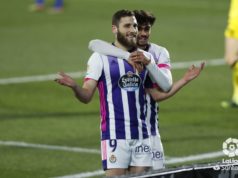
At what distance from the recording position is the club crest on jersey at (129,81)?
10.1m

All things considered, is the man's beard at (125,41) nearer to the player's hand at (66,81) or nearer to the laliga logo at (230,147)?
the player's hand at (66,81)

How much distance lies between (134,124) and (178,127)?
19.5ft

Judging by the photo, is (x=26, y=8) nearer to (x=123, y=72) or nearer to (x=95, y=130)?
(x=95, y=130)

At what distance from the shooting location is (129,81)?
10.1 m

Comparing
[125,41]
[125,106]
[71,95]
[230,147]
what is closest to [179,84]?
[125,106]

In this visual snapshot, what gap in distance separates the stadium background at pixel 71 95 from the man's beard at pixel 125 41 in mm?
3031

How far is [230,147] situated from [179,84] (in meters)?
3.31

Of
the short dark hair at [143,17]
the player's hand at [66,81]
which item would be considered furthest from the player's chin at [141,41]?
the player's hand at [66,81]

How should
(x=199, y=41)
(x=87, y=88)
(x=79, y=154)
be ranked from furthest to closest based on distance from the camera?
1. (x=199, y=41)
2. (x=79, y=154)
3. (x=87, y=88)

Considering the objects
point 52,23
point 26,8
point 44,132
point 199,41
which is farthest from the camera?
point 26,8

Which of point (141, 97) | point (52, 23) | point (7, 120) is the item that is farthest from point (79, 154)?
point (52, 23)

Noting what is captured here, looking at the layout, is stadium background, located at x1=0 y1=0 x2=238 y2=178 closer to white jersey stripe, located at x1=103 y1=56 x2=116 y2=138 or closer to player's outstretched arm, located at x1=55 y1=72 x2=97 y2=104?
white jersey stripe, located at x1=103 y1=56 x2=116 y2=138

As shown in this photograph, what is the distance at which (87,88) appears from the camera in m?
10.0

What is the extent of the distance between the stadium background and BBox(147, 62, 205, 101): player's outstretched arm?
2.68 meters
